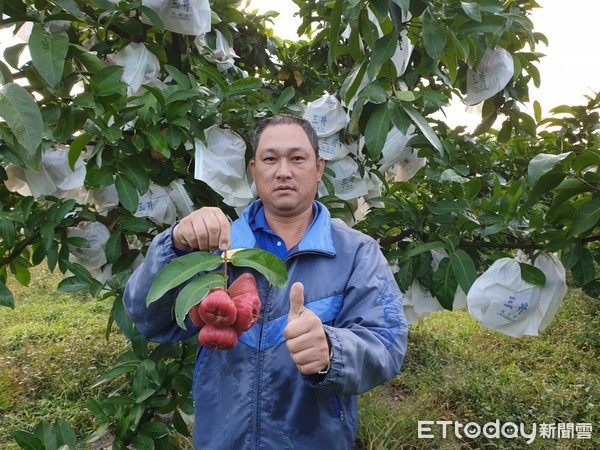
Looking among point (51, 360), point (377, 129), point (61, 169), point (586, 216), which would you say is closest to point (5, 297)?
point (61, 169)

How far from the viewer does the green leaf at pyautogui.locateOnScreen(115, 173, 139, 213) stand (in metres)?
1.42

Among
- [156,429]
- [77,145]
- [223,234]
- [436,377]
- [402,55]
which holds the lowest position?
[436,377]

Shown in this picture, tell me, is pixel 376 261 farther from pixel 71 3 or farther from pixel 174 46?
pixel 174 46

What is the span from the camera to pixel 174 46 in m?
1.85

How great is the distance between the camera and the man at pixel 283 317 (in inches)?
37.0

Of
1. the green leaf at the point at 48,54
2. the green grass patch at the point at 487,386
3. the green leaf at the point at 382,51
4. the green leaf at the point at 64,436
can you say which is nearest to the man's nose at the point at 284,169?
the green leaf at the point at 382,51

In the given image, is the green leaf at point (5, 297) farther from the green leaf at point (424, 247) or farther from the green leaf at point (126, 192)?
the green leaf at point (424, 247)

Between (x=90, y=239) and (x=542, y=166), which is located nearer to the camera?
(x=542, y=166)

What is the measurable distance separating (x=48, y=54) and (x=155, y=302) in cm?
47

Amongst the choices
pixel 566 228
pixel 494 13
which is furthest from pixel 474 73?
pixel 566 228

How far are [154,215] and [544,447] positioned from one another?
6.42 ft

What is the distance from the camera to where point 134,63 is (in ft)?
5.30

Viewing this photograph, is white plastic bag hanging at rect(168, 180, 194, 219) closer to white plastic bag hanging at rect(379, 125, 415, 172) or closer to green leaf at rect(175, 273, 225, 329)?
white plastic bag hanging at rect(379, 125, 415, 172)

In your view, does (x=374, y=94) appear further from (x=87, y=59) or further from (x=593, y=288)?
(x=593, y=288)
